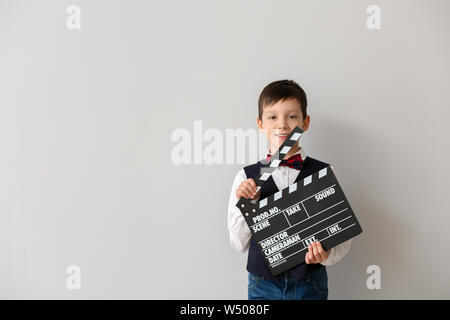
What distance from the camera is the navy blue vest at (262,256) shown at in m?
1.17

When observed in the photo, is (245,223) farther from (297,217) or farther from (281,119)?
(281,119)

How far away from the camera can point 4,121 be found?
1.46 m

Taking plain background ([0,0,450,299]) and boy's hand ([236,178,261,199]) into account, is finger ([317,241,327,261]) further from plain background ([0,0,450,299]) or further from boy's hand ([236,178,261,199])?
plain background ([0,0,450,299])

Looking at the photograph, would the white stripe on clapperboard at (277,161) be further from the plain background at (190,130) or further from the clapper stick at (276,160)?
the plain background at (190,130)

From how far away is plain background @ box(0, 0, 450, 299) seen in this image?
1422 millimetres

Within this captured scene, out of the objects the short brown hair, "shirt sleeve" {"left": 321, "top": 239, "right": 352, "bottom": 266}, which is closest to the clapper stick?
the short brown hair

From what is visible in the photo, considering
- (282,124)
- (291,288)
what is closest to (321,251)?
(291,288)

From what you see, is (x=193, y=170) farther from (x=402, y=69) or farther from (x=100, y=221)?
(x=402, y=69)

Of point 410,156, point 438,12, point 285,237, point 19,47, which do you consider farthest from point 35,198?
point 438,12

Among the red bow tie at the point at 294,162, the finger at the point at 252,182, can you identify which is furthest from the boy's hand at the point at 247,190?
the red bow tie at the point at 294,162

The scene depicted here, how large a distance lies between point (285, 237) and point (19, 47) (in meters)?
1.18

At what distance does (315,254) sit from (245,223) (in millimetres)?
228

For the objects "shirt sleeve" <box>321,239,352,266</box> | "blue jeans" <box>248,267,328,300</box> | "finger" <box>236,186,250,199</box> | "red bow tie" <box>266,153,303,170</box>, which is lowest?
"blue jeans" <box>248,267,328,300</box>

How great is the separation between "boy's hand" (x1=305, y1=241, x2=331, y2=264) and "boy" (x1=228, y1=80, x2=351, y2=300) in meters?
0.04
